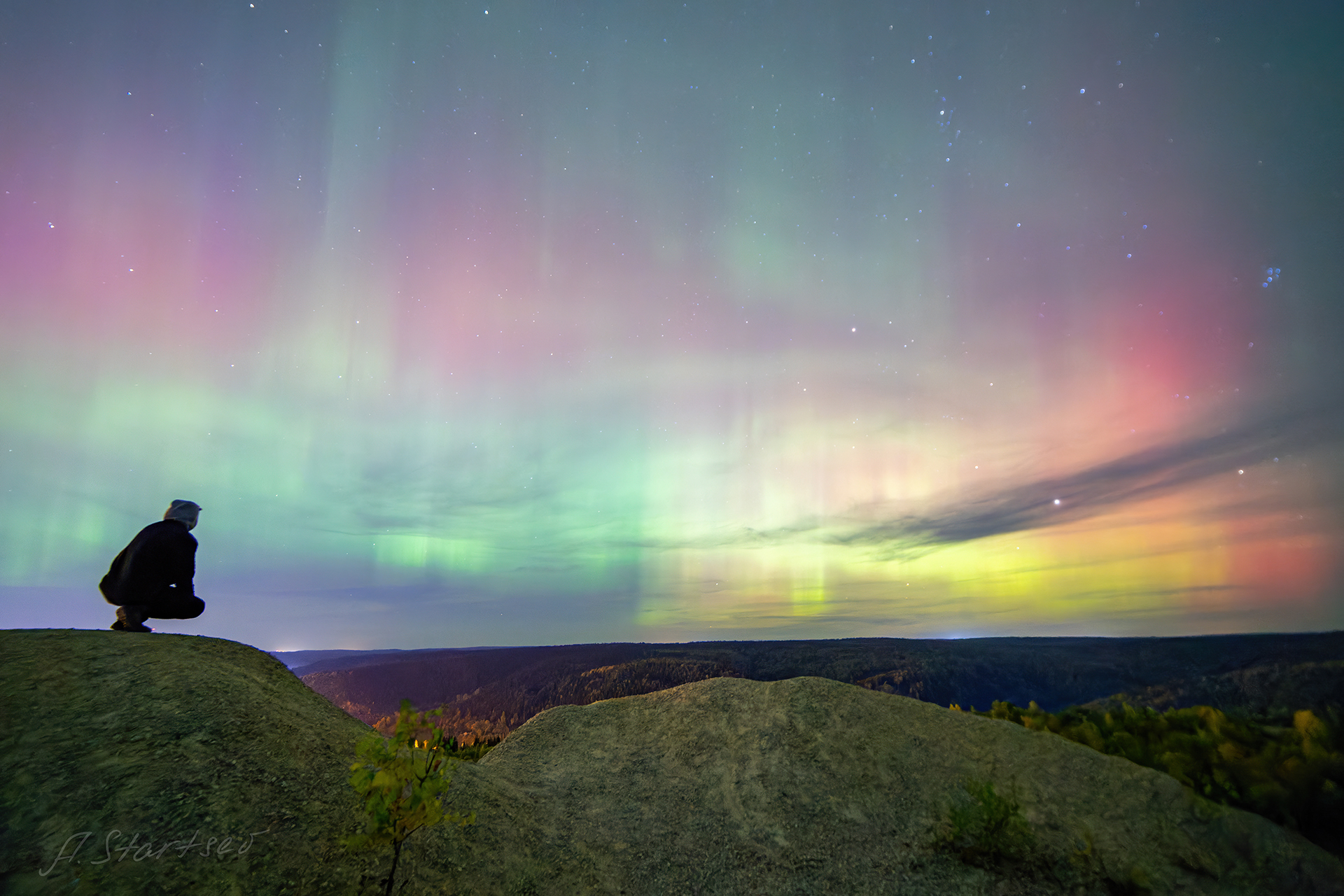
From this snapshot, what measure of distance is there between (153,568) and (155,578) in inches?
6.5

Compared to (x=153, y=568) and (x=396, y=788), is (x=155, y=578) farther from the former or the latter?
(x=396, y=788)

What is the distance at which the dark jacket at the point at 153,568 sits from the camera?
8.38 m

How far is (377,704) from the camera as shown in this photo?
6425 cm

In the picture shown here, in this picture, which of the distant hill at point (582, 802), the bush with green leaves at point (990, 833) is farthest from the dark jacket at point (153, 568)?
the bush with green leaves at point (990, 833)

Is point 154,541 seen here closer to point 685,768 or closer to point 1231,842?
point 685,768

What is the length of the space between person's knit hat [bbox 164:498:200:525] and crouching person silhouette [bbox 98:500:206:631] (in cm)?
1

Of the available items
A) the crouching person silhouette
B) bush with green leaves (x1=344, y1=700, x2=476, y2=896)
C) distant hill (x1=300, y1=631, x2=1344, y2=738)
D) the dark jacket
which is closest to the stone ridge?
bush with green leaves (x1=344, y1=700, x2=476, y2=896)

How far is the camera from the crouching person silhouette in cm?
838

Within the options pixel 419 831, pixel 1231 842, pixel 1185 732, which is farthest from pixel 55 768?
pixel 1185 732

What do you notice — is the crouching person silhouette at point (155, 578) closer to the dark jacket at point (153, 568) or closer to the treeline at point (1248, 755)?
the dark jacket at point (153, 568)

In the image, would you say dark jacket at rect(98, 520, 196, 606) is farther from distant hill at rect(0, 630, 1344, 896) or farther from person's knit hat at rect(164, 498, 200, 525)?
distant hill at rect(0, 630, 1344, 896)

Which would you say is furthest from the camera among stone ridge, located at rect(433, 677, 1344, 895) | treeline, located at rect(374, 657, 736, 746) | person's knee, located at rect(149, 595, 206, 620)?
treeline, located at rect(374, 657, 736, 746)

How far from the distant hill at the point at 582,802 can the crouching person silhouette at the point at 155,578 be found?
524 millimetres

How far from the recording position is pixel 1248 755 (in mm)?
8094
